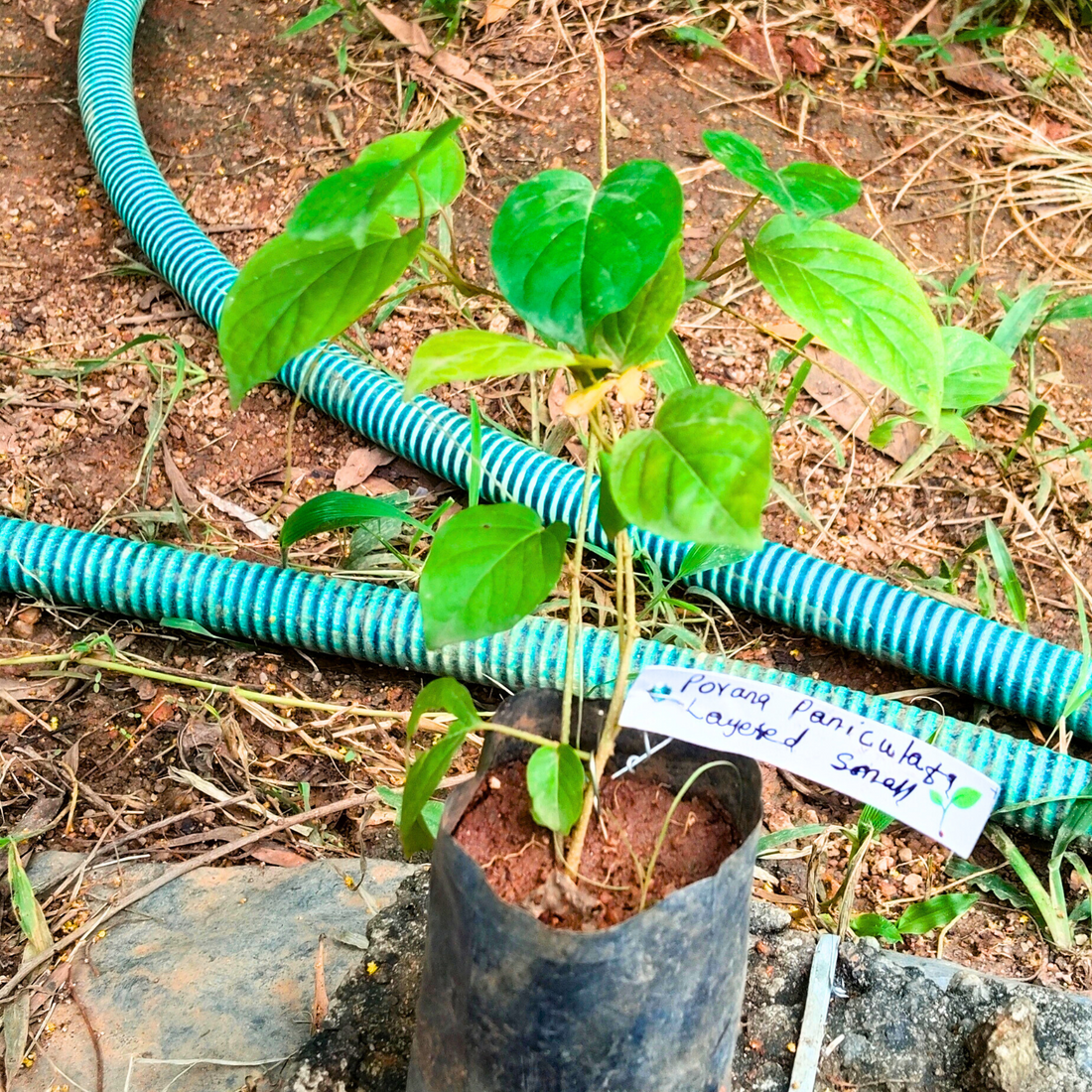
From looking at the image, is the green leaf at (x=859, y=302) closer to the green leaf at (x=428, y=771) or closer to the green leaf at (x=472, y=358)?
the green leaf at (x=472, y=358)

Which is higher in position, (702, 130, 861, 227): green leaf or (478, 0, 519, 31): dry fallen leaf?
(702, 130, 861, 227): green leaf

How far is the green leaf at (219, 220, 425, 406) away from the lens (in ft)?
2.18

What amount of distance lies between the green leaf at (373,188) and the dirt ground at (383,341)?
955 mm

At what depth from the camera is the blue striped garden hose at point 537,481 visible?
5.48 ft

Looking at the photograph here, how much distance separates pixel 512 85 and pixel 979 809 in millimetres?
2239

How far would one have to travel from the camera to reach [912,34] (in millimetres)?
2709

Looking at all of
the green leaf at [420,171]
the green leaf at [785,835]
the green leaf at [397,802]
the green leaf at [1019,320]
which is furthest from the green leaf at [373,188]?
the green leaf at [1019,320]

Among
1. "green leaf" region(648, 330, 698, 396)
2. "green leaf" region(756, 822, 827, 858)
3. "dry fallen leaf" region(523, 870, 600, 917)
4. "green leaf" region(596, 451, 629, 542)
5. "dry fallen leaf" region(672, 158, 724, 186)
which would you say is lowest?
"green leaf" region(756, 822, 827, 858)

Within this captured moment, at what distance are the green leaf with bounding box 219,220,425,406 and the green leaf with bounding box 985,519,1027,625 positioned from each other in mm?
1292

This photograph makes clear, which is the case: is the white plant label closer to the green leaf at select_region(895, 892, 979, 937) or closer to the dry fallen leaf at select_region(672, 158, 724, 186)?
the green leaf at select_region(895, 892, 979, 937)

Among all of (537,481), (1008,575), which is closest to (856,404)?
(1008,575)

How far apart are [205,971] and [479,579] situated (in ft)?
2.78

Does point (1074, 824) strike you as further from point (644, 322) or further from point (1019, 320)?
point (644, 322)

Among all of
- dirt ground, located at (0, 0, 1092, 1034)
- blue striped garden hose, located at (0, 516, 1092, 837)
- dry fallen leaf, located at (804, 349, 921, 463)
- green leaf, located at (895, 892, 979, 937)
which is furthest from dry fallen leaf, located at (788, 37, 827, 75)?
green leaf, located at (895, 892, 979, 937)
